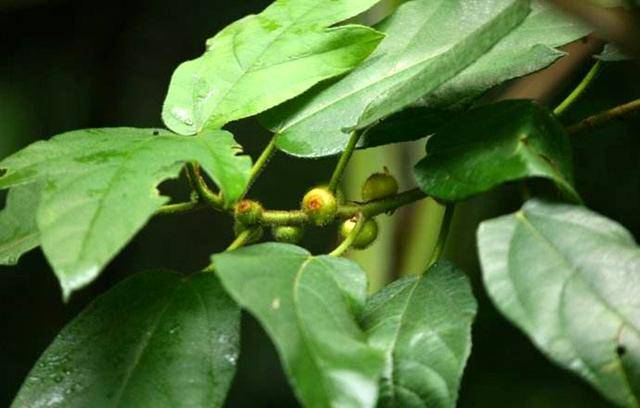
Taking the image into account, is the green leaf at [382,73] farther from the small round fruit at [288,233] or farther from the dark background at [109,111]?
the dark background at [109,111]

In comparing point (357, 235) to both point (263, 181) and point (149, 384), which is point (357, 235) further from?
point (263, 181)

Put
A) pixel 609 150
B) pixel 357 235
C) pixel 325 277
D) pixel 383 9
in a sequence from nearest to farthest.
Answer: pixel 325 277, pixel 357 235, pixel 383 9, pixel 609 150

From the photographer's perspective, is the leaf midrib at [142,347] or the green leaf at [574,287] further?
the leaf midrib at [142,347]

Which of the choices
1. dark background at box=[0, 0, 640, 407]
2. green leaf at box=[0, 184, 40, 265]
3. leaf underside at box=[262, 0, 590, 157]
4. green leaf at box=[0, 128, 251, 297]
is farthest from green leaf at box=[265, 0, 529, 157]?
dark background at box=[0, 0, 640, 407]

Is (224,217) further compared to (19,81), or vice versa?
(224,217)

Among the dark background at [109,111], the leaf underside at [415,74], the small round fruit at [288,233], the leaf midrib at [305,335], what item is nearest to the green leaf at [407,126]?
the leaf underside at [415,74]

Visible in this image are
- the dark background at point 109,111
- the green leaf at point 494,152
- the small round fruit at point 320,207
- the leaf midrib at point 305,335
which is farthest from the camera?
the dark background at point 109,111

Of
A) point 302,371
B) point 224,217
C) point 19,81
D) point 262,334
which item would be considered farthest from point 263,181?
point 302,371
